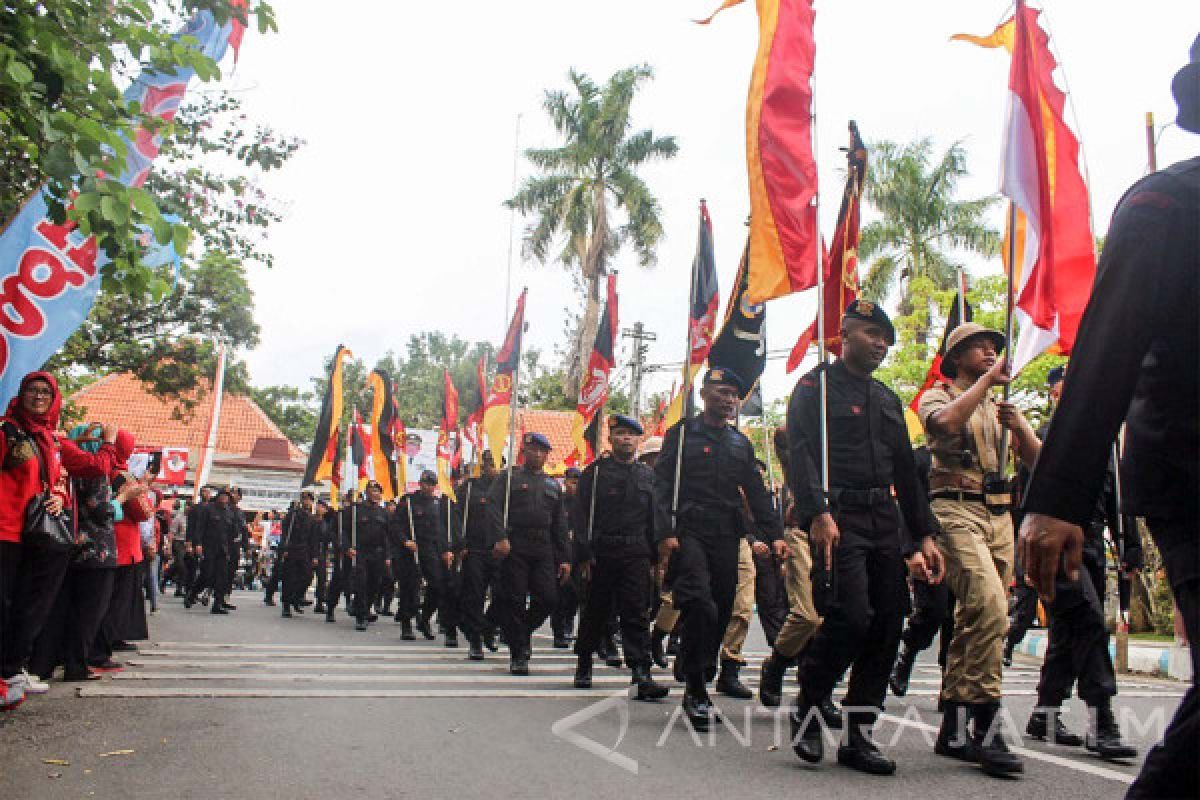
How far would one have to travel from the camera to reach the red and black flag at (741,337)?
945 cm

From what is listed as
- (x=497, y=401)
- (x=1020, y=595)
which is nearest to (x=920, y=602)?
(x=1020, y=595)

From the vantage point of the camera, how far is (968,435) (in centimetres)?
543

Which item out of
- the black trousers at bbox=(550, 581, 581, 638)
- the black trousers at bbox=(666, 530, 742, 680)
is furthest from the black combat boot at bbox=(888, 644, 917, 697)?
the black trousers at bbox=(550, 581, 581, 638)

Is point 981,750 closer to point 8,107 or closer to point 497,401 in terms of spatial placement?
point 8,107

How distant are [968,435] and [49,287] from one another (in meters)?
5.20

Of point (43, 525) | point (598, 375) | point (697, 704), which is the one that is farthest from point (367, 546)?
point (697, 704)

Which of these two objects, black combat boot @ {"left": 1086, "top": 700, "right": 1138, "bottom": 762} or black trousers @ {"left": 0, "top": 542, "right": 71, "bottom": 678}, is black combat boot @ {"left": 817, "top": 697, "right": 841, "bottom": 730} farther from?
black trousers @ {"left": 0, "top": 542, "right": 71, "bottom": 678}

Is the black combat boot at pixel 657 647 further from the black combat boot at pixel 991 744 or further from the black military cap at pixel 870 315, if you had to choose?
the black military cap at pixel 870 315

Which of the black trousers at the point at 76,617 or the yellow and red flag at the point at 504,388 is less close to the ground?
the yellow and red flag at the point at 504,388

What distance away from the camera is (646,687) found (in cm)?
692

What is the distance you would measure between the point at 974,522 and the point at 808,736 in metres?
1.50

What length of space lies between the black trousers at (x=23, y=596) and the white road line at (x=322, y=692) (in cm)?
62

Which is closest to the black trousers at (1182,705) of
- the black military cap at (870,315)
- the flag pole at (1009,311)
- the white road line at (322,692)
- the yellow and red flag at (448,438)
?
the flag pole at (1009,311)

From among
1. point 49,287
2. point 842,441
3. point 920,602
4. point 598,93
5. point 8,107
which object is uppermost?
point 598,93
